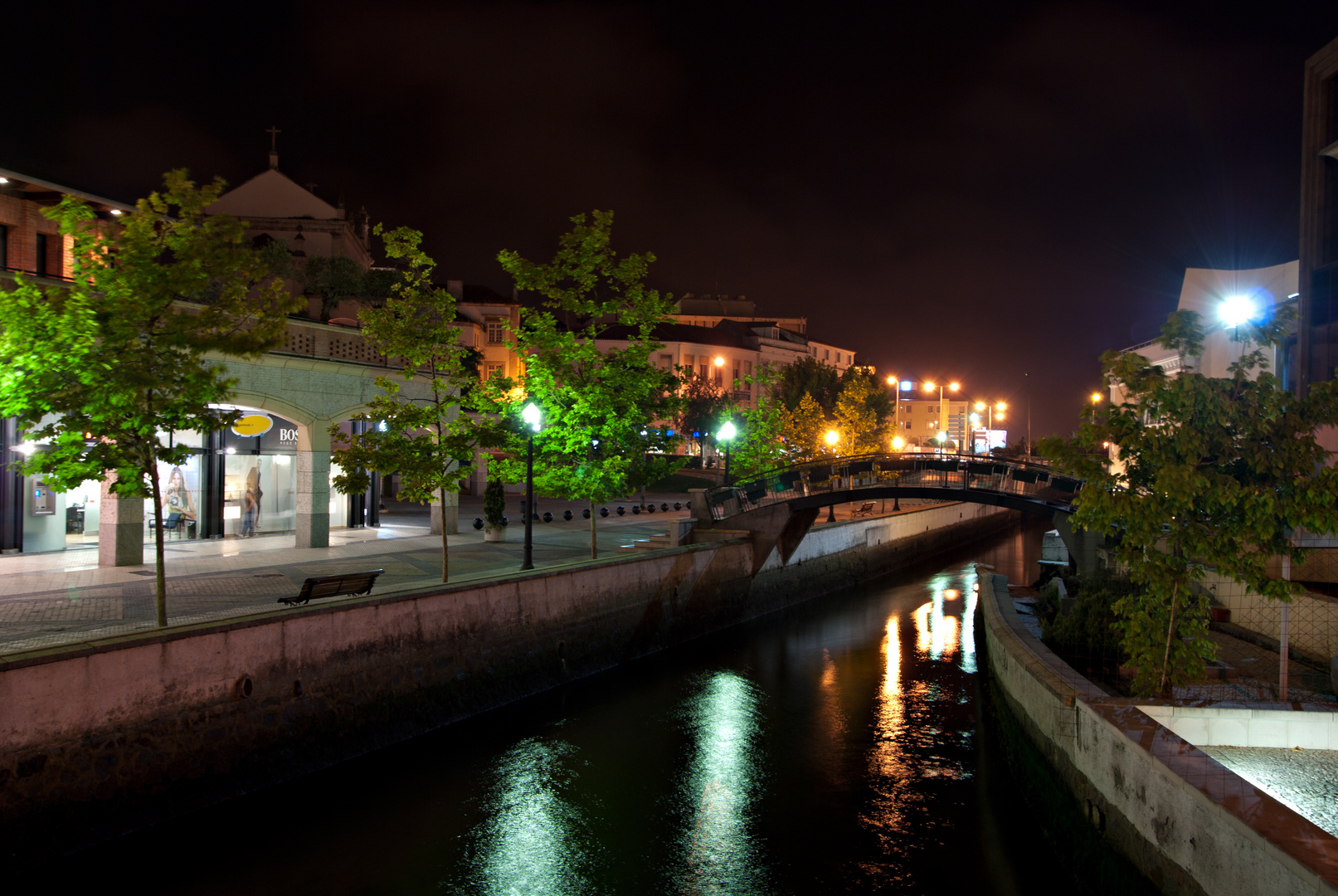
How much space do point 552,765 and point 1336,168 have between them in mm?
22764

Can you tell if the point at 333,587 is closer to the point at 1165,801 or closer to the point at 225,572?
the point at 225,572

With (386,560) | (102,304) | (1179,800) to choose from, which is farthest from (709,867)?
(386,560)

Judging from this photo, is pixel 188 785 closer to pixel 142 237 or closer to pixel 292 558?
pixel 142 237

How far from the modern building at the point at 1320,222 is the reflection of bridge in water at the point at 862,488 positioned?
6506 mm

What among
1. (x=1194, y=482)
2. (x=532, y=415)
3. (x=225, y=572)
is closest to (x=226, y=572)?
(x=225, y=572)

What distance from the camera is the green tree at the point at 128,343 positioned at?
36.4 ft

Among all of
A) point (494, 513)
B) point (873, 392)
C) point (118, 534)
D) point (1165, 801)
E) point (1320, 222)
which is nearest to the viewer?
point (1165, 801)

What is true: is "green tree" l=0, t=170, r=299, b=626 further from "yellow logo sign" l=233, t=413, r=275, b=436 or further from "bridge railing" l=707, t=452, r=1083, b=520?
"bridge railing" l=707, t=452, r=1083, b=520

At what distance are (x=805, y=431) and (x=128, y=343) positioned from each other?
43.9 meters

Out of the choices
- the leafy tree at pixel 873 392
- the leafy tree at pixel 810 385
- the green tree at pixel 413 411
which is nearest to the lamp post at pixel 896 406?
the leafy tree at pixel 873 392

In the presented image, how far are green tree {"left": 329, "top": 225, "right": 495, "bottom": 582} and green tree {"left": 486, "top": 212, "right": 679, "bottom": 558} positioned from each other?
359cm

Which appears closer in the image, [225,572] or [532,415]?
[225,572]

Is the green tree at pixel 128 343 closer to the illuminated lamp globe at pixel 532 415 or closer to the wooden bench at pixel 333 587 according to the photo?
the wooden bench at pixel 333 587

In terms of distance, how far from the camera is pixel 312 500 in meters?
23.6
